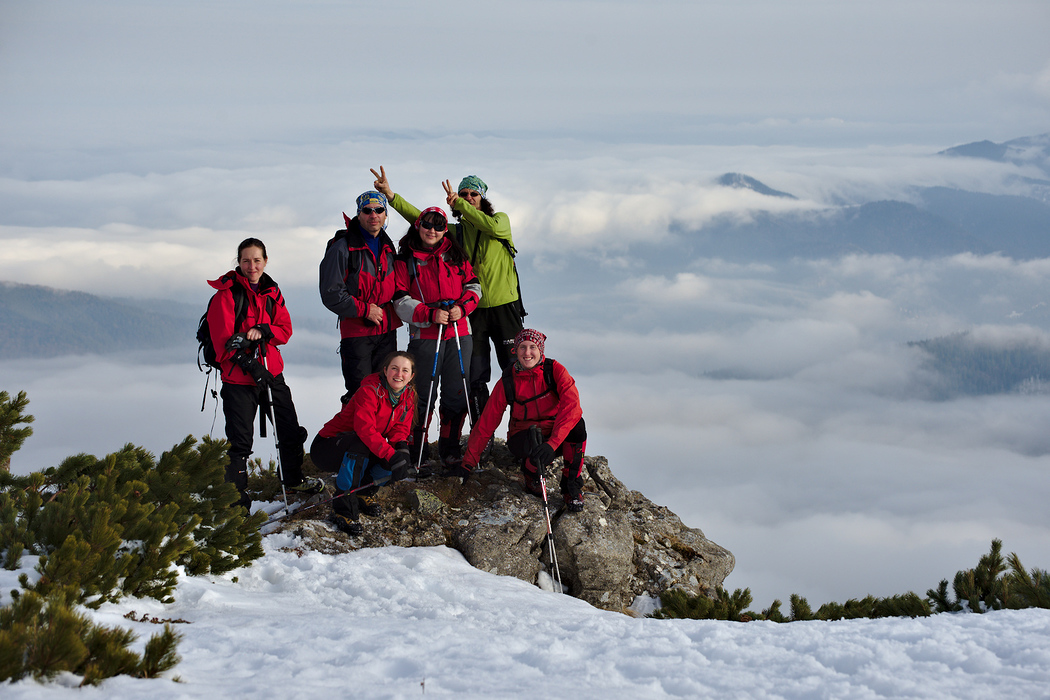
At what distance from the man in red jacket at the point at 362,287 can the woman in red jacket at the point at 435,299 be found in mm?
209

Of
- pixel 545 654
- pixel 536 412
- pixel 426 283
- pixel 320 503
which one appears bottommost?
pixel 545 654

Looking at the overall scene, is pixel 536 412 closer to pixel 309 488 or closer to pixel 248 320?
pixel 309 488

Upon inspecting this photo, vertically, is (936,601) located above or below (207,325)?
below

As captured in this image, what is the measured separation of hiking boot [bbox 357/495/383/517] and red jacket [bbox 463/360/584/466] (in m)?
1.24

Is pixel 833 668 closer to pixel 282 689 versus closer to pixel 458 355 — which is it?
pixel 282 689

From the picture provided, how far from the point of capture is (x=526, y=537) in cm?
868

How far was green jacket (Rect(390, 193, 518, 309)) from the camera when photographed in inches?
360

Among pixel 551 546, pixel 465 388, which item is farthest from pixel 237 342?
pixel 551 546

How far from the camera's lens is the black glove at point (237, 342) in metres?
8.07

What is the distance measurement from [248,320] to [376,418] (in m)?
1.90

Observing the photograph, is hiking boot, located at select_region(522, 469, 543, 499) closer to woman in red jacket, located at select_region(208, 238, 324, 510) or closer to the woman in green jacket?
the woman in green jacket

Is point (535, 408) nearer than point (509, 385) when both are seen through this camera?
No

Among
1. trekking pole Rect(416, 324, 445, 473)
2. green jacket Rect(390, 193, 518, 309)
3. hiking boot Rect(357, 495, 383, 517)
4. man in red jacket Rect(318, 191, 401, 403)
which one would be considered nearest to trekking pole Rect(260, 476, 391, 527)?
hiking boot Rect(357, 495, 383, 517)

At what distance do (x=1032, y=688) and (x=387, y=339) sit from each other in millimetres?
7074
